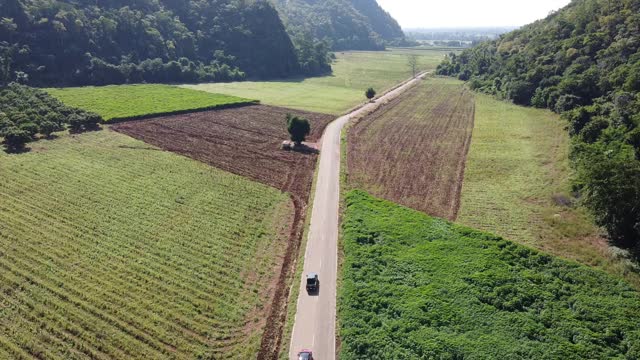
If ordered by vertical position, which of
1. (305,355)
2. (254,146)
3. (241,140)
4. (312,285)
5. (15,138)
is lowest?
(305,355)

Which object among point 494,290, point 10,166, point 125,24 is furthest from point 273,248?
point 125,24

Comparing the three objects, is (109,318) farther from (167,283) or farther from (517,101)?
(517,101)

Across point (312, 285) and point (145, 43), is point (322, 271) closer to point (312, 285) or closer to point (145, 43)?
point (312, 285)

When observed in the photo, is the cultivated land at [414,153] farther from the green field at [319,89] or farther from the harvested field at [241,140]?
the green field at [319,89]

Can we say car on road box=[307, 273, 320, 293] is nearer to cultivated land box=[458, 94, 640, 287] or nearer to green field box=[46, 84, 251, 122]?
cultivated land box=[458, 94, 640, 287]

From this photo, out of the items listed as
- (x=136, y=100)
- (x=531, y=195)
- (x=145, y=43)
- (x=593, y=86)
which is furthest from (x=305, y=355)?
(x=145, y=43)

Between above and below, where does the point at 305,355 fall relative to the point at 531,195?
below
